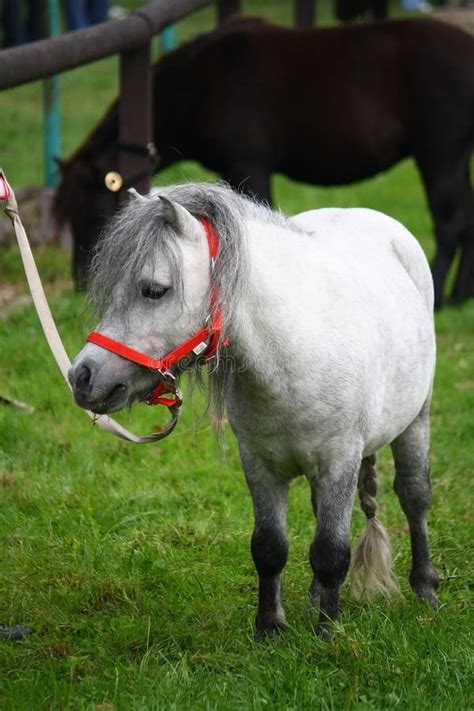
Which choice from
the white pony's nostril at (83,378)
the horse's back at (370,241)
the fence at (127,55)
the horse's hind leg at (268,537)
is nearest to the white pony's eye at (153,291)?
the white pony's nostril at (83,378)

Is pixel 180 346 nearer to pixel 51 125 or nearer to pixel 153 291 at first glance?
pixel 153 291

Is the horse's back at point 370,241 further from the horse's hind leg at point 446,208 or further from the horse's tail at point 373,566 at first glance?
the horse's hind leg at point 446,208

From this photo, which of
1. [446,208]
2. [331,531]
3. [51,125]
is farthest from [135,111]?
[331,531]

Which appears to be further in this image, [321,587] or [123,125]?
[123,125]

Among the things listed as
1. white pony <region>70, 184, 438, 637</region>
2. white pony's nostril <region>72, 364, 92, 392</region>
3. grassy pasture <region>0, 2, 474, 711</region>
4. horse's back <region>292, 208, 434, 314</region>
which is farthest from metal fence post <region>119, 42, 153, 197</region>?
white pony's nostril <region>72, 364, 92, 392</region>

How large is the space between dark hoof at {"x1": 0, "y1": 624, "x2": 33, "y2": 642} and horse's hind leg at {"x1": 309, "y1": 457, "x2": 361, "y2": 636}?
0.95 metres

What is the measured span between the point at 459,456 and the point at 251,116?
3.19 m

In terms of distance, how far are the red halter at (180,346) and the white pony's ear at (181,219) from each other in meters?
0.05

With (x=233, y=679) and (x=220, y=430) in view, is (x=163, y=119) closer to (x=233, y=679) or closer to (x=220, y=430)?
(x=220, y=430)

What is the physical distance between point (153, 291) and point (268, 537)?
100 centimetres

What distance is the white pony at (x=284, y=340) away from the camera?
123 inches

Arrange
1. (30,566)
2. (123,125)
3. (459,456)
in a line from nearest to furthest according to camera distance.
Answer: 1. (30,566)
2. (459,456)
3. (123,125)

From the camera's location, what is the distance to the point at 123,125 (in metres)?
7.15

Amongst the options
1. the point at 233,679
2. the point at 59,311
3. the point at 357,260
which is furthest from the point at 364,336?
Result: the point at 59,311
